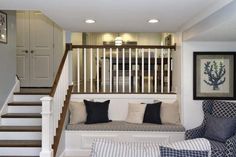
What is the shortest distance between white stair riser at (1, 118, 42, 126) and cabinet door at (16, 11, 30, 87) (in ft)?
7.35

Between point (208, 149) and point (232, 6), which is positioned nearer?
point (208, 149)

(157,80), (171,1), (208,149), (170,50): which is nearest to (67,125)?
(157,80)

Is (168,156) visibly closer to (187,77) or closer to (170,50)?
(187,77)

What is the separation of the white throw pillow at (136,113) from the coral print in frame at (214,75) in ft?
3.05

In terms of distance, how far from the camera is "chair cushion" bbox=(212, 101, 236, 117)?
15.6 ft

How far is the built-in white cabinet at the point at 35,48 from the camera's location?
24.2 feet

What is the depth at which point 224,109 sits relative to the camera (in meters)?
4.83

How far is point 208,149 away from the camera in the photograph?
2510 mm

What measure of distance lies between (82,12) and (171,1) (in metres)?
1.23

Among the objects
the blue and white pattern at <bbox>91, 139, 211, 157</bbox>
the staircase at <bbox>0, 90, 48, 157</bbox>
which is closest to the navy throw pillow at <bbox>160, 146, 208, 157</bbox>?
the blue and white pattern at <bbox>91, 139, 211, 157</bbox>

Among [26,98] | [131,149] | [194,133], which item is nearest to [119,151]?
[131,149]

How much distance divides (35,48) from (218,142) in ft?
15.5

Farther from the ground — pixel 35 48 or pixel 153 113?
pixel 35 48

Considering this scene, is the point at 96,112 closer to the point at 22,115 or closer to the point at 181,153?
the point at 22,115
